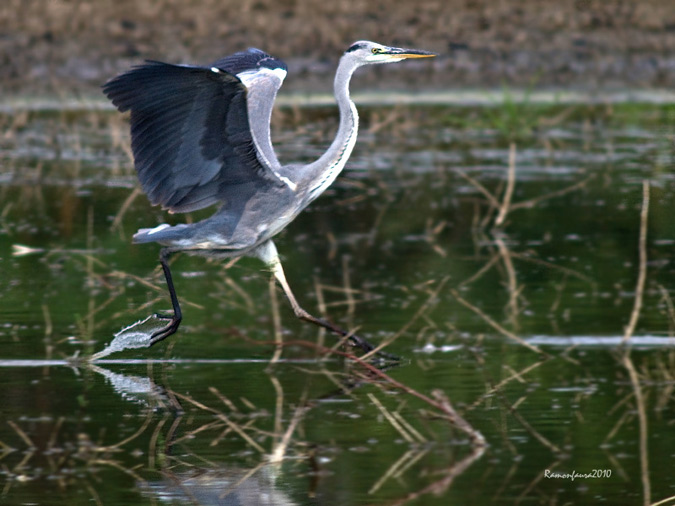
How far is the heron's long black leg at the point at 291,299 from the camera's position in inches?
296

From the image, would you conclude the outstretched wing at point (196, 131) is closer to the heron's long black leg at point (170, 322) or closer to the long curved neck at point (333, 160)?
the long curved neck at point (333, 160)

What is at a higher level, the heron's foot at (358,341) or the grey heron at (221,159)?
the grey heron at (221,159)

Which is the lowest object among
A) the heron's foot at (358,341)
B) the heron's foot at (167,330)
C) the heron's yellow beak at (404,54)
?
the heron's foot at (358,341)

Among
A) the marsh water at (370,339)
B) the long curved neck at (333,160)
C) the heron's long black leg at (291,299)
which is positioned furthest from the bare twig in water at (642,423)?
the long curved neck at (333,160)

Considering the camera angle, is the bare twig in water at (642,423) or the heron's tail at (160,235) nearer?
the bare twig in water at (642,423)

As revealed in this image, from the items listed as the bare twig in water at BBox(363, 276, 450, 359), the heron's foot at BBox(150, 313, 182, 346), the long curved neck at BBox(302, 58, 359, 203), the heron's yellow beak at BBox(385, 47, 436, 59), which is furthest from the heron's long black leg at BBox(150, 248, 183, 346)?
the heron's yellow beak at BBox(385, 47, 436, 59)

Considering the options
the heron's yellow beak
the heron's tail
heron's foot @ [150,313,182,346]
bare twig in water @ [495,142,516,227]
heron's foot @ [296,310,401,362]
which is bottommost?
heron's foot @ [296,310,401,362]

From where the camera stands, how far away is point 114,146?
51.2 feet

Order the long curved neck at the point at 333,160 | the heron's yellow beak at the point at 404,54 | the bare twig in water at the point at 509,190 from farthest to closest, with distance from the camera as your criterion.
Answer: the bare twig in water at the point at 509,190 < the heron's yellow beak at the point at 404,54 < the long curved neck at the point at 333,160

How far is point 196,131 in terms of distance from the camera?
7422mm

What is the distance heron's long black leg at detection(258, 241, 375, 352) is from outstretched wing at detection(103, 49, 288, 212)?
35cm

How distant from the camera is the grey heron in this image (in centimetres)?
718

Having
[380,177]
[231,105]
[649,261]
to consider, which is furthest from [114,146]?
[231,105]

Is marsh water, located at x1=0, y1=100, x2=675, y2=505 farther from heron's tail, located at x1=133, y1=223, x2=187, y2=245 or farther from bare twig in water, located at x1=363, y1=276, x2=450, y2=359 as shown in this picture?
heron's tail, located at x1=133, y1=223, x2=187, y2=245
